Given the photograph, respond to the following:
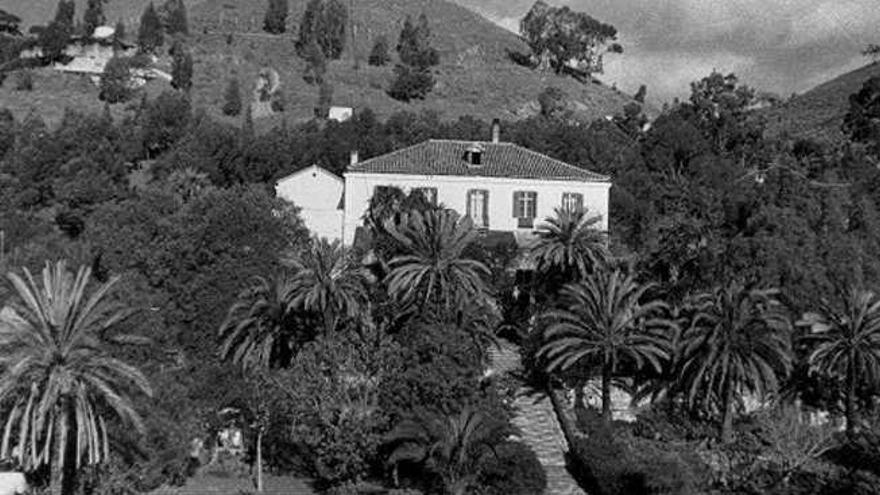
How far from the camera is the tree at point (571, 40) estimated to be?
437 feet

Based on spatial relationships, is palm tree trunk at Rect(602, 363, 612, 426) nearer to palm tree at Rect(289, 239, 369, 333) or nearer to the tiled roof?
palm tree at Rect(289, 239, 369, 333)

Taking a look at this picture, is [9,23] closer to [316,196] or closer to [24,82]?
[24,82]

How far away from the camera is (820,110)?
359 ft

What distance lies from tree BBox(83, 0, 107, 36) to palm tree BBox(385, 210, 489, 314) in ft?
292

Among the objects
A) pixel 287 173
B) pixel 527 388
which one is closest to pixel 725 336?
pixel 527 388

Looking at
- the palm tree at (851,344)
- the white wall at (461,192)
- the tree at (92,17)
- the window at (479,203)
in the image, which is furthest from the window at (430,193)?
the tree at (92,17)

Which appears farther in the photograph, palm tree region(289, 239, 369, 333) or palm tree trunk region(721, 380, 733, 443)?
palm tree region(289, 239, 369, 333)

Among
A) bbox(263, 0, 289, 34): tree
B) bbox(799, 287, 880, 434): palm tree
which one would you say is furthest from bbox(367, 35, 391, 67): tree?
bbox(799, 287, 880, 434): palm tree

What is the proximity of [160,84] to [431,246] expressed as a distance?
235ft

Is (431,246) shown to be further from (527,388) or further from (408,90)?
(408,90)

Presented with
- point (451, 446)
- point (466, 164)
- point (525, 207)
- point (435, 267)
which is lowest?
point (451, 446)


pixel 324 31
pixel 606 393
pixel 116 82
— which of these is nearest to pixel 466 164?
pixel 606 393

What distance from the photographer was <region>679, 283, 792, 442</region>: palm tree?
132ft

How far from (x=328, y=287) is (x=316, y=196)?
65.2 ft
